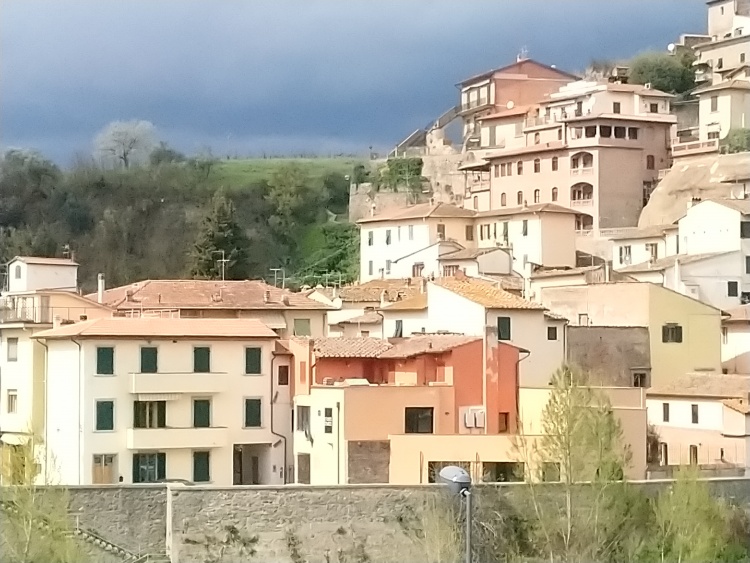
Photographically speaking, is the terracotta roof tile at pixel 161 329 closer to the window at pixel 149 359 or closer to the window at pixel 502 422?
the window at pixel 149 359

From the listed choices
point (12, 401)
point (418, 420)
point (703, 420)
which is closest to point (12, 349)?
point (12, 401)

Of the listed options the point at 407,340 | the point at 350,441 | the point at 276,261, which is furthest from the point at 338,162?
the point at 350,441

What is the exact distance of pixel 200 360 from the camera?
11.6m

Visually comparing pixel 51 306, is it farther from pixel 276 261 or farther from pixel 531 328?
pixel 276 261

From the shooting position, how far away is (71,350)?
11.3 m

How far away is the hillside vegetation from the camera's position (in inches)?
575

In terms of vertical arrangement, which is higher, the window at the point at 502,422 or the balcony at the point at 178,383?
the balcony at the point at 178,383

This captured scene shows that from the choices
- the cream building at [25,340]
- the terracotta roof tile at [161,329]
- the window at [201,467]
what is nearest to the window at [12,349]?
the cream building at [25,340]

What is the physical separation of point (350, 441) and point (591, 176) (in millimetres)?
8474

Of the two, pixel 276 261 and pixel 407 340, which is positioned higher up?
pixel 276 261

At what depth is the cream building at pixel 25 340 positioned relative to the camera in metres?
11.2

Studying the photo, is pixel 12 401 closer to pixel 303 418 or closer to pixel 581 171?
pixel 303 418

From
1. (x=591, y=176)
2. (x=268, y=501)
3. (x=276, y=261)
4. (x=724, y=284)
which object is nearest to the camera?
(x=268, y=501)

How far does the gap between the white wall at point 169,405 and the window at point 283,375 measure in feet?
0.19
